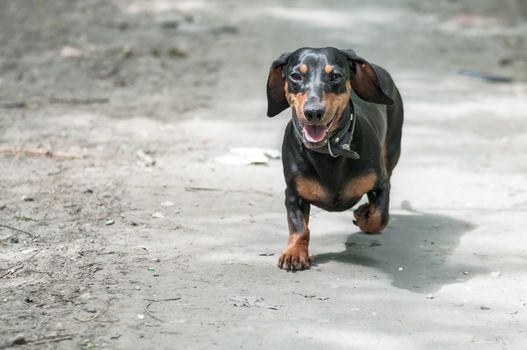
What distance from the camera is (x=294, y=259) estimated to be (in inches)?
170

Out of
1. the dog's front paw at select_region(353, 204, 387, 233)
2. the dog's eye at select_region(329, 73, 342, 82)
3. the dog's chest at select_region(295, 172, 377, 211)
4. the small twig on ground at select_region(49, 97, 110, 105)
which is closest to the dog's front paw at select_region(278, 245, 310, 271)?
the dog's chest at select_region(295, 172, 377, 211)

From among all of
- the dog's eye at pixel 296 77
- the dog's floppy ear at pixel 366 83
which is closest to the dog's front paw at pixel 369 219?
the dog's floppy ear at pixel 366 83

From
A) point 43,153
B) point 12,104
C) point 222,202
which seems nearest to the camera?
point 222,202

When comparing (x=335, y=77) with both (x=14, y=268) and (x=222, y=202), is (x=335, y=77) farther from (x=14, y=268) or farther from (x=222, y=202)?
(x=14, y=268)

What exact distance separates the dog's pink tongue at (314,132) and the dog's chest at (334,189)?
0.31 m

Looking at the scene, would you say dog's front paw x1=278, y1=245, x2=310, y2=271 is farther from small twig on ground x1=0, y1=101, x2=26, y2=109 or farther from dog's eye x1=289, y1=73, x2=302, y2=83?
small twig on ground x1=0, y1=101, x2=26, y2=109

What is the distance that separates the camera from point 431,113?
7551 millimetres

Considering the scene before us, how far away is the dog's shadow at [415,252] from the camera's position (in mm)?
4332

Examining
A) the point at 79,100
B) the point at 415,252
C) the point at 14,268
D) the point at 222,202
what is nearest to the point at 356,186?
the point at 415,252

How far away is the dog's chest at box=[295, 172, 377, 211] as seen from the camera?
436 centimetres

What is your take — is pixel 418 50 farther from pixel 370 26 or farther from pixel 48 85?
pixel 48 85

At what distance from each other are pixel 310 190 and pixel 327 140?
31 cm

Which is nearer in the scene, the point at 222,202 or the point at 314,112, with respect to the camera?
the point at 314,112

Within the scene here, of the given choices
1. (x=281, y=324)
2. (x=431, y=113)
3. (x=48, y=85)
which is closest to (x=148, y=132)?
(x=48, y=85)
